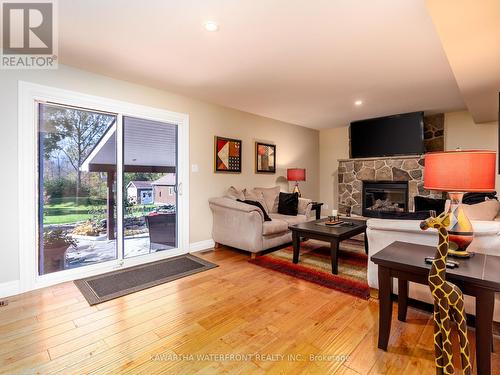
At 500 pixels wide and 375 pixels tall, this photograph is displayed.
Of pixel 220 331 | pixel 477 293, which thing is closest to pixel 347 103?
pixel 477 293

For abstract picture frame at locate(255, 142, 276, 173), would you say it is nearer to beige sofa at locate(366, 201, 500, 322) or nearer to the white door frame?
the white door frame

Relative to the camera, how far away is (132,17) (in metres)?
1.89

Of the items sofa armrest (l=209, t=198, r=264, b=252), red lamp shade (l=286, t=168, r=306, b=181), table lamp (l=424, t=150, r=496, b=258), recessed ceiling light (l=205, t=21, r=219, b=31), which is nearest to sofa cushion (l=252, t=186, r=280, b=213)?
red lamp shade (l=286, t=168, r=306, b=181)

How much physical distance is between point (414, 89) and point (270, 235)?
2.77 meters

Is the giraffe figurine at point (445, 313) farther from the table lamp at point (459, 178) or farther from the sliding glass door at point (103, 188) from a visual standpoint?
the sliding glass door at point (103, 188)

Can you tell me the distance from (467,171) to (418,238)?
682mm

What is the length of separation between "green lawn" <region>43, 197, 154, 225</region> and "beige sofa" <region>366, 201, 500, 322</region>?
9.67 feet

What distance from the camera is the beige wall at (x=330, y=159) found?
238 inches

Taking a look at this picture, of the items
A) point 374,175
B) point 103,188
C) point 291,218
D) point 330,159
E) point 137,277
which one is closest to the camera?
point 137,277

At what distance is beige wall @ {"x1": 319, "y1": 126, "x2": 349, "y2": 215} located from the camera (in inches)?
238

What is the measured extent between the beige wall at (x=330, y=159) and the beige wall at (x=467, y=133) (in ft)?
6.23

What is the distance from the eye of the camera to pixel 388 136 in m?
4.95

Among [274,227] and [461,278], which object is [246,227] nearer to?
[274,227]

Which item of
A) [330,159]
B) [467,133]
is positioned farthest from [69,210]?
[467,133]
